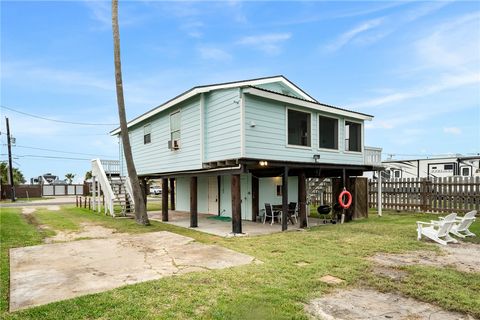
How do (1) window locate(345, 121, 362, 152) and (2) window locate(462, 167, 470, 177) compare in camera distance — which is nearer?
(1) window locate(345, 121, 362, 152)

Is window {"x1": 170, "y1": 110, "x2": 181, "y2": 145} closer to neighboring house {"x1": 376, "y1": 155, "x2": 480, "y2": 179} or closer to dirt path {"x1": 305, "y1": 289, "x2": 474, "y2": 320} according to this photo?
Answer: dirt path {"x1": 305, "y1": 289, "x2": 474, "y2": 320}

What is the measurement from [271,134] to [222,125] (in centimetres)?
171

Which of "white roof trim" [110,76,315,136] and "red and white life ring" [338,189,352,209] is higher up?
"white roof trim" [110,76,315,136]

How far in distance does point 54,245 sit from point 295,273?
22.5 feet

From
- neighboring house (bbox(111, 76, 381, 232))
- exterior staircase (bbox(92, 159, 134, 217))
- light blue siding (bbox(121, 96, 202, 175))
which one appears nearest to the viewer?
neighboring house (bbox(111, 76, 381, 232))

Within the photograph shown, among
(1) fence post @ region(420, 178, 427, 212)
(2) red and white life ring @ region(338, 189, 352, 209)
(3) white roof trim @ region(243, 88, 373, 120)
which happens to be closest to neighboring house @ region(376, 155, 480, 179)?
(1) fence post @ region(420, 178, 427, 212)

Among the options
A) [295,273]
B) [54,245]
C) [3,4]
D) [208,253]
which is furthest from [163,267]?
[3,4]

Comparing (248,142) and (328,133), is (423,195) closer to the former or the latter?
(328,133)

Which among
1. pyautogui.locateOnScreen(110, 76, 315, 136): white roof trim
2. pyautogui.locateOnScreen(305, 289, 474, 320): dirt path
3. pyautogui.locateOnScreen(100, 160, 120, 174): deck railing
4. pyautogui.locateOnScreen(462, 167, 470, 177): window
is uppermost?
pyautogui.locateOnScreen(110, 76, 315, 136): white roof trim

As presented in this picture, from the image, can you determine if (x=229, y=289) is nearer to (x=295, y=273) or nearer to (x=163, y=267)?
(x=295, y=273)

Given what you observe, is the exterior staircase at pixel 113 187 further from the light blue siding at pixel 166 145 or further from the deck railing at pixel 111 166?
the light blue siding at pixel 166 145

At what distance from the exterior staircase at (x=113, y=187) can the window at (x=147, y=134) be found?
2.37 metres

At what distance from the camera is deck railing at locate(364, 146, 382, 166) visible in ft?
47.4

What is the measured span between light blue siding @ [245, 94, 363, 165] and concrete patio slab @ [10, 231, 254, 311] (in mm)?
3631
